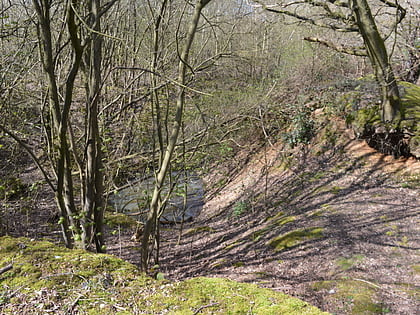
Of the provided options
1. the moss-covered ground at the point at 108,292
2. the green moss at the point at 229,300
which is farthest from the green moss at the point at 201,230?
the green moss at the point at 229,300

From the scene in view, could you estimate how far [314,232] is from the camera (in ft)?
20.2

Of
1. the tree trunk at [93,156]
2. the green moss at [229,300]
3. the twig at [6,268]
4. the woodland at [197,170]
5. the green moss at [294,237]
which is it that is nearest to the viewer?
the green moss at [229,300]

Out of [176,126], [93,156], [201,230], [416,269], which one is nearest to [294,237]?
[416,269]

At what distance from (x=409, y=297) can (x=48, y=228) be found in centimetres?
697

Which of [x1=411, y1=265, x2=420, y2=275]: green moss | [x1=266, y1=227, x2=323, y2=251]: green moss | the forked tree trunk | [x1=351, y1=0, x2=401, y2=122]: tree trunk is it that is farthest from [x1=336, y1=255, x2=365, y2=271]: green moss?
[x1=351, y1=0, x2=401, y2=122]: tree trunk

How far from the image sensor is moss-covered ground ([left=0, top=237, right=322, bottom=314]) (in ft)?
5.72

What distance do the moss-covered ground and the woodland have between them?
0.04ft

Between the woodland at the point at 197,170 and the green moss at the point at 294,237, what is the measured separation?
4cm

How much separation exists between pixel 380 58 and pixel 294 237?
4.84 metres

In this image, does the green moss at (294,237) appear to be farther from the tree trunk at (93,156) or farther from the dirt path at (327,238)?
the tree trunk at (93,156)

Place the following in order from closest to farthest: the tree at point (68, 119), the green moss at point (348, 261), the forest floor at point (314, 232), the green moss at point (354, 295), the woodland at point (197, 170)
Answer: the woodland at point (197, 170)
the tree at point (68, 119)
the green moss at point (354, 295)
the forest floor at point (314, 232)
the green moss at point (348, 261)

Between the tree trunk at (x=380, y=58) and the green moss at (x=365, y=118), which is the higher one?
the tree trunk at (x=380, y=58)

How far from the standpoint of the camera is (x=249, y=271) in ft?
19.0

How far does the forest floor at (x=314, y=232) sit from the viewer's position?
444 centimetres
